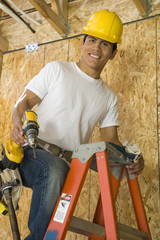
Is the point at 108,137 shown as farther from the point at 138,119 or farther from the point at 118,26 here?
the point at 118,26

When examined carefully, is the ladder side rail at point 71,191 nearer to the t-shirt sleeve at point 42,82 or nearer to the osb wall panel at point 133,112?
the t-shirt sleeve at point 42,82

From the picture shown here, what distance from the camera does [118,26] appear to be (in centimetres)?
255

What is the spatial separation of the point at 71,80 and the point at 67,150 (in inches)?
22.4

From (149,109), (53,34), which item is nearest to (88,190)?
(149,109)

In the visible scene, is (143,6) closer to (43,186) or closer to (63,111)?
(63,111)

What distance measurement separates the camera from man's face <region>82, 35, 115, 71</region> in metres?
2.39

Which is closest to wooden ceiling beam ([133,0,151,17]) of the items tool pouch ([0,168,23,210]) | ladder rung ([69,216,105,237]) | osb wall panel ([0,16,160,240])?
osb wall panel ([0,16,160,240])

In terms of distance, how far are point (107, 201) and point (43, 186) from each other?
1.24ft

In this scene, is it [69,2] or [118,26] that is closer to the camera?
[118,26]

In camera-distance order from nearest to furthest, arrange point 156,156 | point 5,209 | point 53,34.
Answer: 1. point 5,209
2. point 156,156
3. point 53,34

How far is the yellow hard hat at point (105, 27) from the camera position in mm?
2459

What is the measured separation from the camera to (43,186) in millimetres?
1572

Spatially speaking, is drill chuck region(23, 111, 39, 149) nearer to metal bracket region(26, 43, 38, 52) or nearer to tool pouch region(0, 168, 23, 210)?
tool pouch region(0, 168, 23, 210)

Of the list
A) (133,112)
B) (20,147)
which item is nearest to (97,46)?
(133,112)
